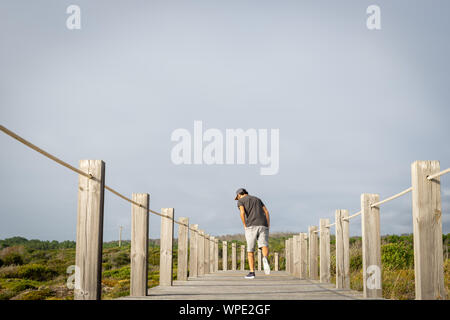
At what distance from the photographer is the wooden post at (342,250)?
6969 millimetres

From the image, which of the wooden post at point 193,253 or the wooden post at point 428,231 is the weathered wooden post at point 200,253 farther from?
the wooden post at point 428,231

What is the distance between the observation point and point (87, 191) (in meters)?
3.88

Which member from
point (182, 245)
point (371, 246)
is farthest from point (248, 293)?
point (182, 245)

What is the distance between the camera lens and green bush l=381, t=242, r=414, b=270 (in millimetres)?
13120

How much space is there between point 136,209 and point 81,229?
1.88m

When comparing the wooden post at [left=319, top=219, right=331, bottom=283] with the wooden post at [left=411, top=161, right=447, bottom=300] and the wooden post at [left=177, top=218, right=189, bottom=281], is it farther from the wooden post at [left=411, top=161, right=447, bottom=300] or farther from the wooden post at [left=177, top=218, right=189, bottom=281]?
the wooden post at [left=411, top=161, right=447, bottom=300]

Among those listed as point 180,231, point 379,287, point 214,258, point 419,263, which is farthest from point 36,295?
point 419,263

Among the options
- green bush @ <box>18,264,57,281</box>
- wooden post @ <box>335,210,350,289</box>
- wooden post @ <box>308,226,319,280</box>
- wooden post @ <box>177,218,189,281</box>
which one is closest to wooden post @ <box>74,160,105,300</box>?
wooden post @ <box>335,210,350,289</box>

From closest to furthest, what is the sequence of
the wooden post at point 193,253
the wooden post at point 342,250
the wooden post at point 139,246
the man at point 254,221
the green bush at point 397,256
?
1. the wooden post at point 139,246
2. the wooden post at point 342,250
3. the man at point 254,221
4. the wooden post at point 193,253
5. the green bush at point 397,256

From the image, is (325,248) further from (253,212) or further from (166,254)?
(166,254)

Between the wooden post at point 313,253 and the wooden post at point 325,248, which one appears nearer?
the wooden post at point 325,248

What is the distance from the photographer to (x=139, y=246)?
5574 millimetres

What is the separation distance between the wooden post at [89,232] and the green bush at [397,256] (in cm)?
1029

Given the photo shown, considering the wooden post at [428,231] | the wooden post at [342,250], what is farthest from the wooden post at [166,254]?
Answer: the wooden post at [428,231]
